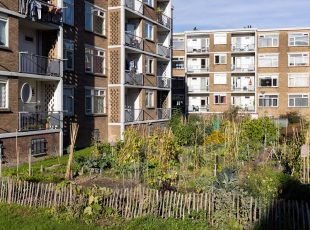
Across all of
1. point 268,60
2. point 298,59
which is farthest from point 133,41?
point 298,59

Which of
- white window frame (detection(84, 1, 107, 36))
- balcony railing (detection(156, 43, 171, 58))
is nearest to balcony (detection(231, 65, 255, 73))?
balcony railing (detection(156, 43, 171, 58))

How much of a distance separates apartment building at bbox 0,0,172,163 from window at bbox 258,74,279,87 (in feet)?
66.6

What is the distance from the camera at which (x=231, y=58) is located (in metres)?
59.3

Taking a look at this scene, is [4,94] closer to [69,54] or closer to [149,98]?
[69,54]

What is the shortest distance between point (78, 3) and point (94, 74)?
16.5 feet

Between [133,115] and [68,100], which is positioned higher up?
[68,100]

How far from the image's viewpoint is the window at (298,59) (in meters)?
57.1

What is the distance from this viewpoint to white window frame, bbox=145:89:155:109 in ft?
119

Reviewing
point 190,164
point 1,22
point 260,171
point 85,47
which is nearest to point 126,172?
point 190,164

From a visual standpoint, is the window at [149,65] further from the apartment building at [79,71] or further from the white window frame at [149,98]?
the white window frame at [149,98]

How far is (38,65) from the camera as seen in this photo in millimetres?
23234

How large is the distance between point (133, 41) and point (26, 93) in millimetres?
13073

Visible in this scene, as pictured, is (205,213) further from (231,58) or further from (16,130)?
(231,58)

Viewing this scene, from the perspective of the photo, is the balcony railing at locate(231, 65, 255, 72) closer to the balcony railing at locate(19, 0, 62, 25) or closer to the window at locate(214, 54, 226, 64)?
the window at locate(214, 54, 226, 64)
